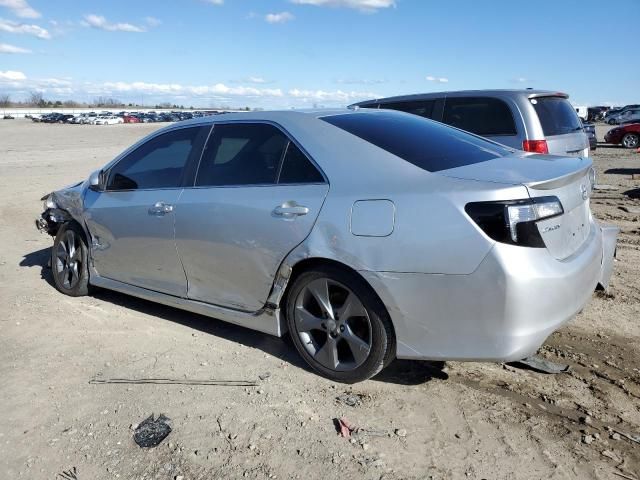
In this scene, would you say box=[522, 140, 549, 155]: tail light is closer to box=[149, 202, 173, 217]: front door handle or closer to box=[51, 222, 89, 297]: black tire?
box=[149, 202, 173, 217]: front door handle

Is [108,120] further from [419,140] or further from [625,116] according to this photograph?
[419,140]

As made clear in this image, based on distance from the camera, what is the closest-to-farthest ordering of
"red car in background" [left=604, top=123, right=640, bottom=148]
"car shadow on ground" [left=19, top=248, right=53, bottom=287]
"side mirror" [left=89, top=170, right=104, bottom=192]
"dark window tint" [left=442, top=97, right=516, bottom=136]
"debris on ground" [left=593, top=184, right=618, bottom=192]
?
1. "side mirror" [left=89, top=170, right=104, bottom=192]
2. "car shadow on ground" [left=19, top=248, right=53, bottom=287]
3. "dark window tint" [left=442, top=97, right=516, bottom=136]
4. "debris on ground" [left=593, top=184, right=618, bottom=192]
5. "red car in background" [left=604, top=123, right=640, bottom=148]

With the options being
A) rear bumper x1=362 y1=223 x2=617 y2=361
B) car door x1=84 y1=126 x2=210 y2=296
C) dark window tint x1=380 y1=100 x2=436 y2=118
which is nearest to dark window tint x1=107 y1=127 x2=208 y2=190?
car door x1=84 y1=126 x2=210 y2=296

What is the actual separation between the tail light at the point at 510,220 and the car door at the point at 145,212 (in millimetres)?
2231

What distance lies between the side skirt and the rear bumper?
85cm

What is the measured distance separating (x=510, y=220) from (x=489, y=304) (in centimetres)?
42

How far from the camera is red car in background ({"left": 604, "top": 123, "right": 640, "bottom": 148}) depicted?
23.6 m

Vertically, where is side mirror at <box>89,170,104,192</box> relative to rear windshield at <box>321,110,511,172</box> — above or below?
below

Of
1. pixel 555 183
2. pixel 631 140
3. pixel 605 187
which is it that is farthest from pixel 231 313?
pixel 631 140

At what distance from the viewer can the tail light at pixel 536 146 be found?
7152 mm

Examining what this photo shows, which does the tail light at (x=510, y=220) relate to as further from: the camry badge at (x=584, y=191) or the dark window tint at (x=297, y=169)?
the dark window tint at (x=297, y=169)

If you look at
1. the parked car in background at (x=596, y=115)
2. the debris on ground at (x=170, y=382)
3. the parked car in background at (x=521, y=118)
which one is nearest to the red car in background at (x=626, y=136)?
the parked car in background at (x=521, y=118)

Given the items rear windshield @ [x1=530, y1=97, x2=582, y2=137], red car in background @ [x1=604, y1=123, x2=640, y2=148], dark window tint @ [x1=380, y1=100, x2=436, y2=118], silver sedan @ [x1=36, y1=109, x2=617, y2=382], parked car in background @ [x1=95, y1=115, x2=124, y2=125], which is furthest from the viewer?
parked car in background @ [x1=95, y1=115, x2=124, y2=125]

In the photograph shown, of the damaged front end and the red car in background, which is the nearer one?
the damaged front end
